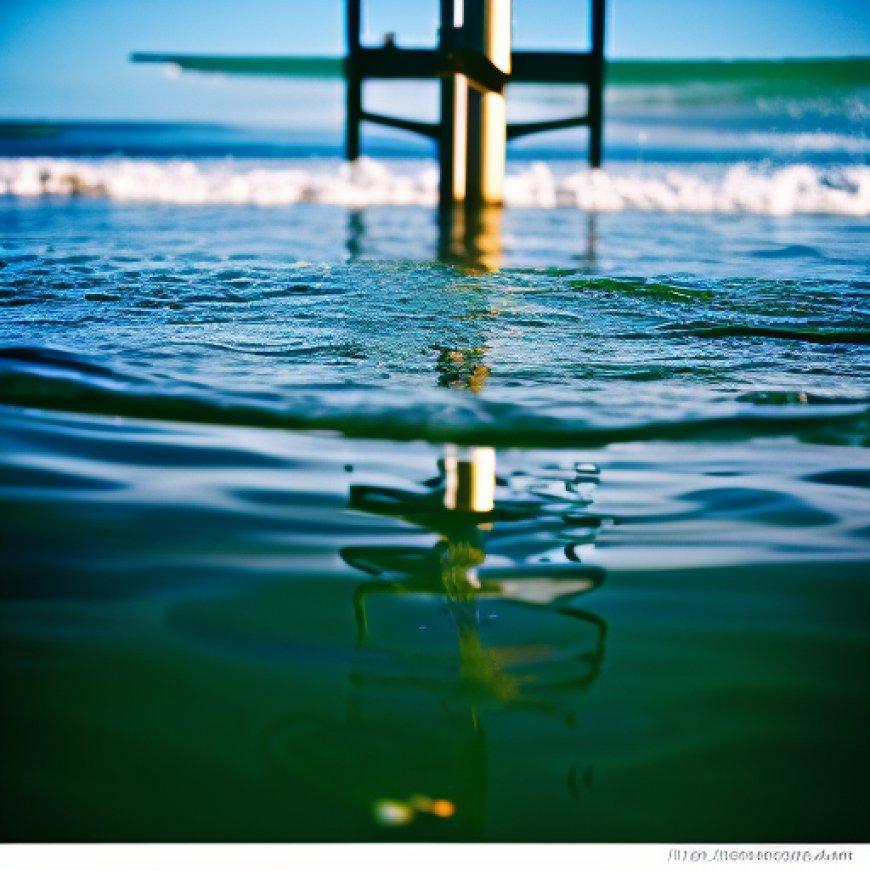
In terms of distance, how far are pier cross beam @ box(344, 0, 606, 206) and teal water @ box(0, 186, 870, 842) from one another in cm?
373

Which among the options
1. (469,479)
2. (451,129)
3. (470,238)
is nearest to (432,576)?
(469,479)

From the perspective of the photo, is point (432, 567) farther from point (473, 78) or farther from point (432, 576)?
point (473, 78)

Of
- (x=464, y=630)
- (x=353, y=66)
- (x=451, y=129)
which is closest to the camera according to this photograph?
(x=464, y=630)

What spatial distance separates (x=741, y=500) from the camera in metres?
1.52

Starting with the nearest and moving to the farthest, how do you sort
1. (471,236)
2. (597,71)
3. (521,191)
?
(471,236), (597,71), (521,191)

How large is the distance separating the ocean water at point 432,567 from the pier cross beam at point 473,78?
3.39 metres

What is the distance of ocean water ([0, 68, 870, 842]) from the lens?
819mm

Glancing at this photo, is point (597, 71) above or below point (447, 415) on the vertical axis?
above

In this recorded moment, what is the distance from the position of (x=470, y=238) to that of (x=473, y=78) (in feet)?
4.97

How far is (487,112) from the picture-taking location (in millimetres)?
6582

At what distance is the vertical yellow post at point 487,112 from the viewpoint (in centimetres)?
597

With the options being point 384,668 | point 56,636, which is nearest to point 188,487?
point 56,636

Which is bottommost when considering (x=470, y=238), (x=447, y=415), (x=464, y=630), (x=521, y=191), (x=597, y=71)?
(x=464, y=630)

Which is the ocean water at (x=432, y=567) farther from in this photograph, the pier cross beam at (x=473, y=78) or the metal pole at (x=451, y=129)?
the metal pole at (x=451, y=129)
